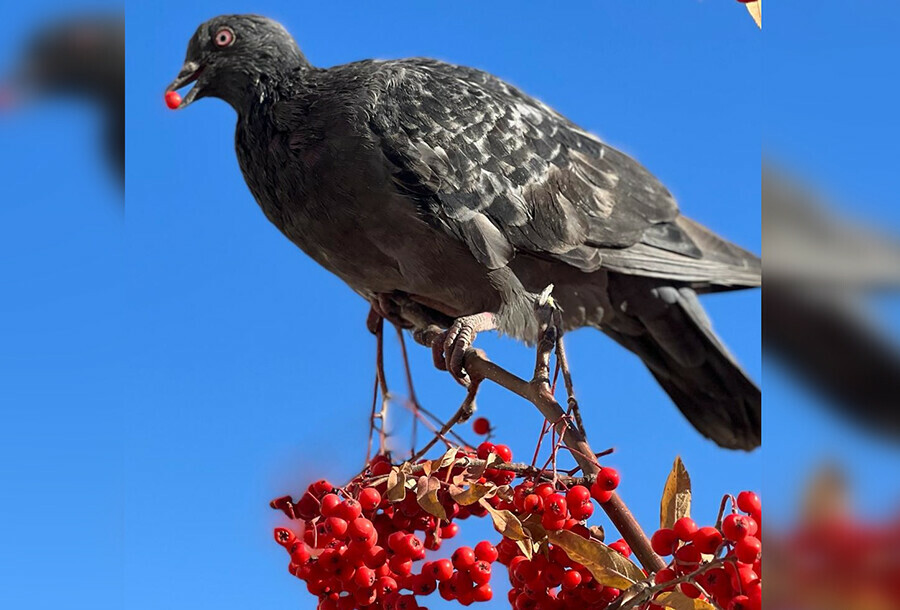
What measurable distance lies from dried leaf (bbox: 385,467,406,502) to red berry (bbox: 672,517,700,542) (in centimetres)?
48

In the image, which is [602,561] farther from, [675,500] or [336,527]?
[336,527]

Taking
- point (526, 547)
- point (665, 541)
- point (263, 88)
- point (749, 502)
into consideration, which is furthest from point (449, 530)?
point (263, 88)

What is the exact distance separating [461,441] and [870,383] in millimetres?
1290

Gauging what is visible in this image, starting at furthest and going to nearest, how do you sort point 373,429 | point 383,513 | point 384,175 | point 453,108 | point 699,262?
point 699,262 → point 453,108 → point 384,175 → point 373,429 → point 383,513

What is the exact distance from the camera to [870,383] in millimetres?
519

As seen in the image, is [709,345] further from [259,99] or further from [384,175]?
[259,99]

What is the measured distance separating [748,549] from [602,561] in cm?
24

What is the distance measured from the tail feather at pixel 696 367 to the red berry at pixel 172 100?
4.66 ft

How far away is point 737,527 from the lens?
3.65 ft

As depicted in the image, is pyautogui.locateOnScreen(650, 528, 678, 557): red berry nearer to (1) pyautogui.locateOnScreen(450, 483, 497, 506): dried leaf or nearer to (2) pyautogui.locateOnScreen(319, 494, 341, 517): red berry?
(1) pyautogui.locateOnScreen(450, 483, 497, 506): dried leaf

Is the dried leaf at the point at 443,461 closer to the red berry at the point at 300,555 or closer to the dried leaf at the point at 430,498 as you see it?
the dried leaf at the point at 430,498

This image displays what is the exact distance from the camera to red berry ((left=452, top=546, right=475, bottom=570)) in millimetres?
1568

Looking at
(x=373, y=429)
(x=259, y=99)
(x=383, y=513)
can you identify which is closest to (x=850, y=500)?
(x=383, y=513)

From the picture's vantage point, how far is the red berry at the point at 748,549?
1072 mm
